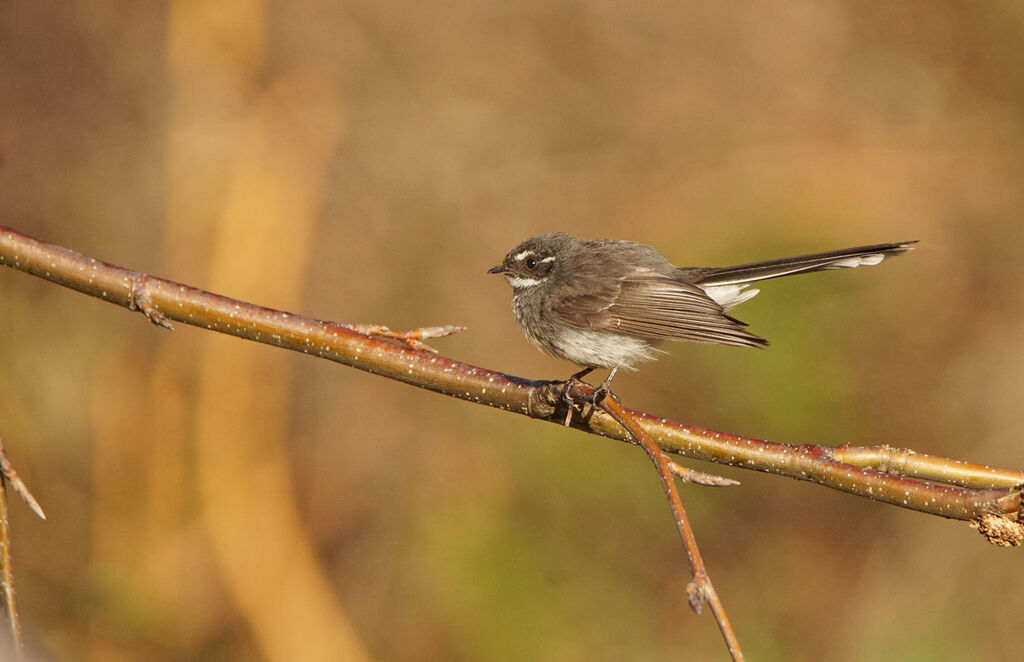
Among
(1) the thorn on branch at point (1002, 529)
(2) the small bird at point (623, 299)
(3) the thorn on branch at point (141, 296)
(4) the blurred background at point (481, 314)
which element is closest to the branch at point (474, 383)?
(3) the thorn on branch at point (141, 296)

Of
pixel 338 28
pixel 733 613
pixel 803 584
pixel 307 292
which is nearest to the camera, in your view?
pixel 733 613

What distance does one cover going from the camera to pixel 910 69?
420 inches

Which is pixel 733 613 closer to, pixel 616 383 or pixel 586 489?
pixel 586 489

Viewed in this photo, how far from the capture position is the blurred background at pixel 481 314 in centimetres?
770

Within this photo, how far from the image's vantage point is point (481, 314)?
9.62 meters

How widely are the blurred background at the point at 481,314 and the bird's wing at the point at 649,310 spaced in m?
3.06

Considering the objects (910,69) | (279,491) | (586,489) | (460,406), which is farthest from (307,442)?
(910,69)

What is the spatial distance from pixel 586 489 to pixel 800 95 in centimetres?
572

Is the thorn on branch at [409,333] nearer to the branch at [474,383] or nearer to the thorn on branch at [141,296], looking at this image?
the branch at [474,383]

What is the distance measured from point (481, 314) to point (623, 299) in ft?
15.4

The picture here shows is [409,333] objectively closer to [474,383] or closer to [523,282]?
[474,383]

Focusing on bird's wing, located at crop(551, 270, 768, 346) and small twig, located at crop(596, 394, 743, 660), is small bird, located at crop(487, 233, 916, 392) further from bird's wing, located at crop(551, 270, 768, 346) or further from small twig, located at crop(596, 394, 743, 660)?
small twig, located at crop(596, 394, 743, 660)

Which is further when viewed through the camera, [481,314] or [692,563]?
[481,314]

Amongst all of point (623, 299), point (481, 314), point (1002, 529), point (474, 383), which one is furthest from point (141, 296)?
point (481, 314)
